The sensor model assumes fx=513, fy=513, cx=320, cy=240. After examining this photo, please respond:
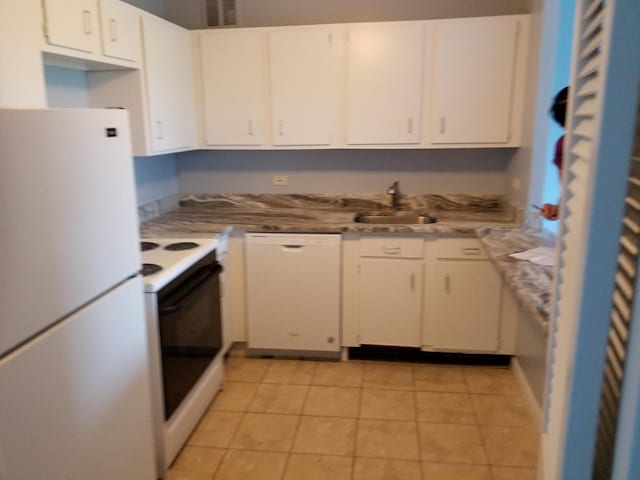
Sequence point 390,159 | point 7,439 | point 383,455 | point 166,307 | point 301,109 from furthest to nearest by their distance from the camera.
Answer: point 390,159, point 301,109, point 383,455, point 166,307, point 7,439

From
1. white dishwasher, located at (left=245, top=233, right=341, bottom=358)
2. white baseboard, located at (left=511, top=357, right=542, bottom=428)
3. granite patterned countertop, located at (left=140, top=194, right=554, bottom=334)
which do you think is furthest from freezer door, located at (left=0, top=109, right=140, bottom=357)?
white baseboard, located at (left=511, top=357, right=542, bottom=428)

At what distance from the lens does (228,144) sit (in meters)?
3.46

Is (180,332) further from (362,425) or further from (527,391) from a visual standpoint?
(527,391)

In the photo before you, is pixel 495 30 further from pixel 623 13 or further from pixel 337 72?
pixel 623 13

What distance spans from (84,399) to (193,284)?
96 centimetres

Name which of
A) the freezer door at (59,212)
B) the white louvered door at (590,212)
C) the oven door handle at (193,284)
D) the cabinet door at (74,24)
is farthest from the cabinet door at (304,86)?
the white louvered door at (590,212)

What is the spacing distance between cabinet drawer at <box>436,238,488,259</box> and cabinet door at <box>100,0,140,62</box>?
200 cm

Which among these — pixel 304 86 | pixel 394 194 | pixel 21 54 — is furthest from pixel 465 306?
pixel 21 54

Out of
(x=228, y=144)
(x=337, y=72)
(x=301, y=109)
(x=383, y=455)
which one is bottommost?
(x=383, y=455)

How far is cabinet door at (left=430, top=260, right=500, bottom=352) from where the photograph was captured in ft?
10.1

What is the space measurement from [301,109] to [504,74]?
126 cm

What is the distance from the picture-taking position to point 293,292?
323 centimetres

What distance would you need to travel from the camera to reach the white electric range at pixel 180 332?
2139 millimetres

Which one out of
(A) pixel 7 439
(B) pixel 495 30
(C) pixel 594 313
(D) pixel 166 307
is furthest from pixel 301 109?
(C) pixel 594 313
